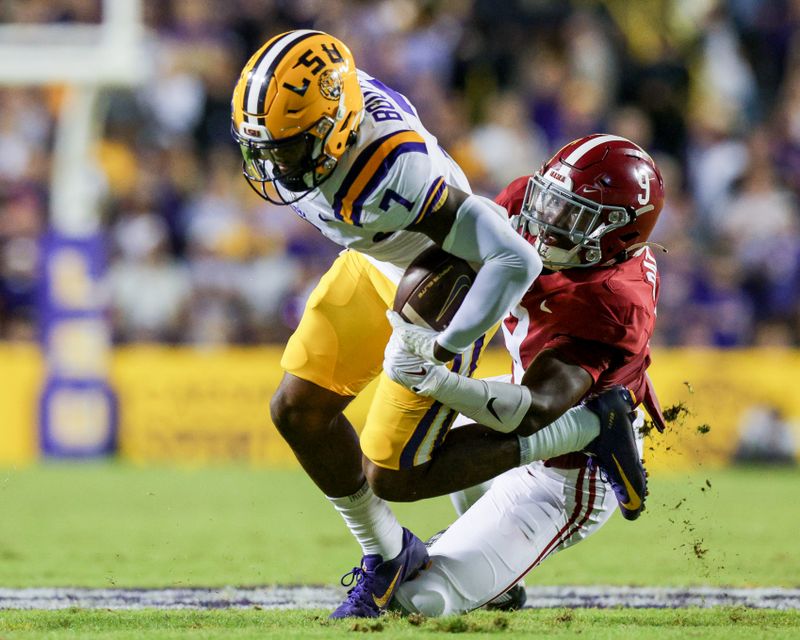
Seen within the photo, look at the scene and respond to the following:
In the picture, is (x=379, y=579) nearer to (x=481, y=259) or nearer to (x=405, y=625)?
(x=405, y=625)

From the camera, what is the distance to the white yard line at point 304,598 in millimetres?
4629

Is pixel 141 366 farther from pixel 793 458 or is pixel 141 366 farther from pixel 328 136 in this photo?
pixel 328 136

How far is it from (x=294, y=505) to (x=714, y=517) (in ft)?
7.63

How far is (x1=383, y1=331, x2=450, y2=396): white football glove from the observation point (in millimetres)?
4035

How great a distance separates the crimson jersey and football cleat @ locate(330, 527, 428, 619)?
2.27 feet

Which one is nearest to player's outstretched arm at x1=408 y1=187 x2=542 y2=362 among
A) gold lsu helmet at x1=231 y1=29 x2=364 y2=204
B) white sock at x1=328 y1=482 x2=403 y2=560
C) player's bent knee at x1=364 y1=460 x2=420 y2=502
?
gold lsu helmet at x1=231 y1=29 x2=364 y2=204

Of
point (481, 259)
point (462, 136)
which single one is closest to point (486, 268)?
point (481, 259)

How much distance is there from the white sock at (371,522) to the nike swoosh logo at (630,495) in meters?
0.74

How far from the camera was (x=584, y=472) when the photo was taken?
180 inches

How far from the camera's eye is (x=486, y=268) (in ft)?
13.0

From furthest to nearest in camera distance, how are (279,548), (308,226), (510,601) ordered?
1. (308,226)
2. (279,548)
3. (510,601)

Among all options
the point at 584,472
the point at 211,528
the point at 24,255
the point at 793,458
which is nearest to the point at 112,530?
the point at 211,528

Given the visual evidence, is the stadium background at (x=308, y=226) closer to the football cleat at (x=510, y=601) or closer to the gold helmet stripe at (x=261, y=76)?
the football cleat at (x=510, y=601)

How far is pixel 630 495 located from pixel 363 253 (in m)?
1.17
